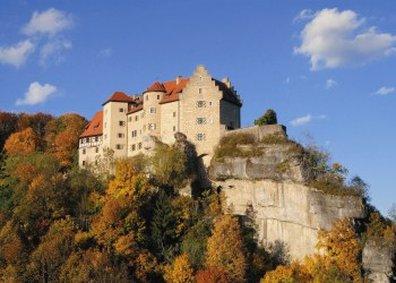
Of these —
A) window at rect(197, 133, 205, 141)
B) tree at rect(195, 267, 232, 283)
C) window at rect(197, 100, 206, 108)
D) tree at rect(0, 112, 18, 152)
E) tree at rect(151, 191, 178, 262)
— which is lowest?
tree at rect(195, 267, 232, 283)

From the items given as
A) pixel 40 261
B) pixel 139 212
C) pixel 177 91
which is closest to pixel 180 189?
pixel 139 212

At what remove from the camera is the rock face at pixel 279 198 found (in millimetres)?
75500

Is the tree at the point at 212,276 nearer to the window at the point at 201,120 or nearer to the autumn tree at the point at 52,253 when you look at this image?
the autumn tree at the point at 52,253

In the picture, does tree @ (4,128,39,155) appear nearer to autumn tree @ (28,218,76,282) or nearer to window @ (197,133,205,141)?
autumn tree @ (28,218,76,282)

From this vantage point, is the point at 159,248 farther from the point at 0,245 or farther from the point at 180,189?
the point at 0,245

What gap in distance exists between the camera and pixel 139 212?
78938 millimetres

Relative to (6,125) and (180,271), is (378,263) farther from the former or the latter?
(6,125)

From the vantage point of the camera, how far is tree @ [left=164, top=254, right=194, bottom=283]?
71562mm

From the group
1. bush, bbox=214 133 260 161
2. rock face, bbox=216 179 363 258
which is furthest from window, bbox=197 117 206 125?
rock face, bbox=216 179 363 258

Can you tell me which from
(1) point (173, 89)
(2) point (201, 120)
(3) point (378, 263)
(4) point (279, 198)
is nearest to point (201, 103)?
(2) point (201, 120)

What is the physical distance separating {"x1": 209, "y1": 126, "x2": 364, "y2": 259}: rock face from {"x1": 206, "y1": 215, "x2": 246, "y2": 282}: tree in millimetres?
5299

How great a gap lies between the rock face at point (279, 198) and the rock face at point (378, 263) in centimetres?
419

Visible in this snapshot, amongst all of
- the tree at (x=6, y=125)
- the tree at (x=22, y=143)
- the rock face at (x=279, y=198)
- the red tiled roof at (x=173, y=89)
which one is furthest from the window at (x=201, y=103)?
the tree at (x=6, y=125)

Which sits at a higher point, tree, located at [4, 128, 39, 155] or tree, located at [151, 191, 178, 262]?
tree, located at [4, 128, 39, 155]
